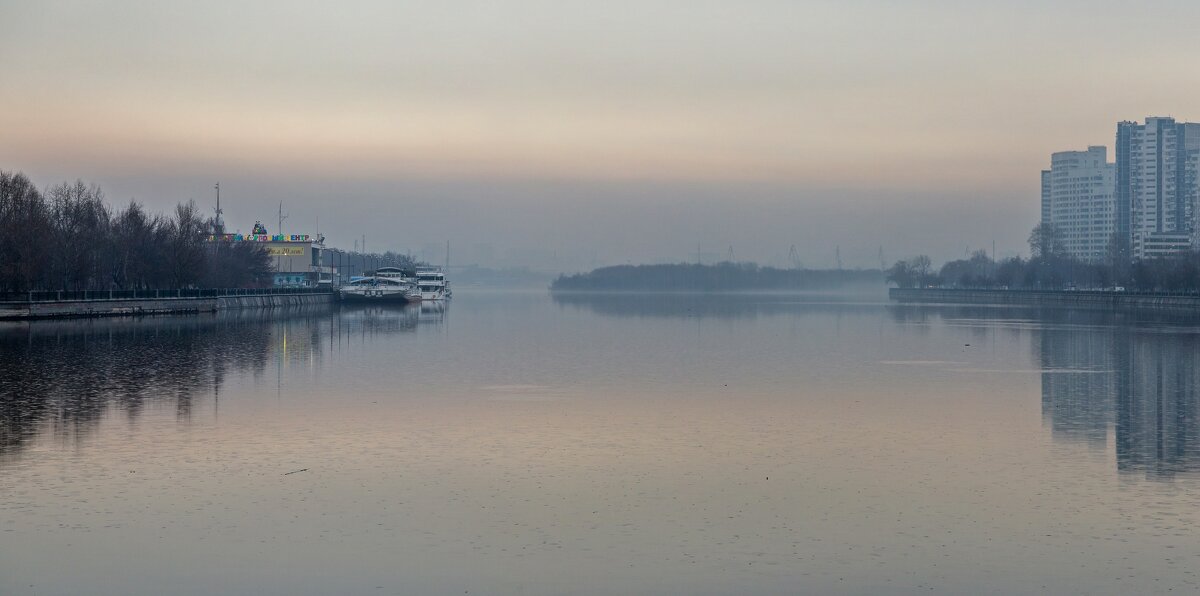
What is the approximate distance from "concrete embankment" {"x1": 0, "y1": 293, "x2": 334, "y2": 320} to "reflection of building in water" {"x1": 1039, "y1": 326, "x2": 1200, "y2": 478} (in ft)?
178

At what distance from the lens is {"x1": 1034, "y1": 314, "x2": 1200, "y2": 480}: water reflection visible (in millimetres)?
19391

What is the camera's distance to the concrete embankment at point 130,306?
6751 centimetres

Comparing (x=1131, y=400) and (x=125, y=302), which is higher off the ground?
(x=125, y=302)

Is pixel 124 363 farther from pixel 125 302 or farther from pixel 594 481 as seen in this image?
pixel 125 302

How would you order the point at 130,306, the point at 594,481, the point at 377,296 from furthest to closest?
1. the point at 377,296
2. the point at 130,306
3. the point at 594,481

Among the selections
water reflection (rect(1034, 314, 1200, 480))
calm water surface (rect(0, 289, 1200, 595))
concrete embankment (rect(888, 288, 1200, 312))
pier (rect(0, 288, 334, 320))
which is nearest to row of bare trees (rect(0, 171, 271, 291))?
pier (rect(0, 288, 334, 320))

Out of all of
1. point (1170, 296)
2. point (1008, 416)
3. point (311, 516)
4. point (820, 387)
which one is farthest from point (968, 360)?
point (1170, 296)

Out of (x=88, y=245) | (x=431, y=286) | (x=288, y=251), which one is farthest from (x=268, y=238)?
(x=88, y=245)

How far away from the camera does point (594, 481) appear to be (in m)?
16.8

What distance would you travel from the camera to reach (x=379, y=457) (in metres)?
18.8

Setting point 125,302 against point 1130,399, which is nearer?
point 1130,399

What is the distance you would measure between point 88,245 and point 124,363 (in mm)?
54460

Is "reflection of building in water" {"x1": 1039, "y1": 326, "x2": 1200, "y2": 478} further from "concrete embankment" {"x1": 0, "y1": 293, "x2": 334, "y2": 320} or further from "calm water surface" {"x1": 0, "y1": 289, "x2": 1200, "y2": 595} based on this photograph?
"concrete embankment" {"x1": 0, "y1": 293, "x2": 334, "y2": 320}

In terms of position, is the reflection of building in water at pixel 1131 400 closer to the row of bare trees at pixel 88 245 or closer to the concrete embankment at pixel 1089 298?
the row of bare trees at pixel 88 245
